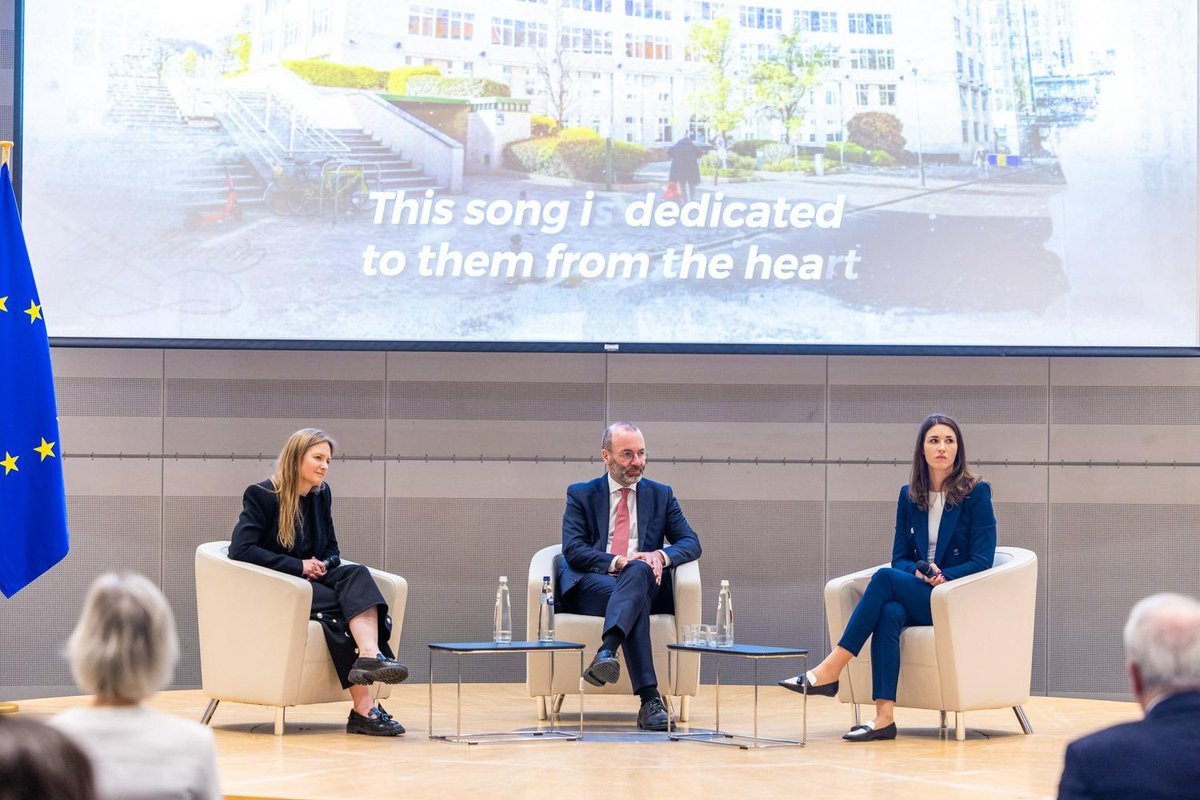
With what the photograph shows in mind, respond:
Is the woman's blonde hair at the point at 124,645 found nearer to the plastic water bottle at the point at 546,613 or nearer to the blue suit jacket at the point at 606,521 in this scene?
the plastic water bottle at the point at 546,613

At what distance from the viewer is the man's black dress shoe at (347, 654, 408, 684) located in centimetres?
512

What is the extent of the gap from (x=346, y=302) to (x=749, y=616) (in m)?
2.33

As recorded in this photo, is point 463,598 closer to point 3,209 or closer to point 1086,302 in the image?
point 3,209

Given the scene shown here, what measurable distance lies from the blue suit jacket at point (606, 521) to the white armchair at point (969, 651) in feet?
2.90

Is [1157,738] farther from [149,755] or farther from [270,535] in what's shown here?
[270,535]

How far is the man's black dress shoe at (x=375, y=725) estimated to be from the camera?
5289mm

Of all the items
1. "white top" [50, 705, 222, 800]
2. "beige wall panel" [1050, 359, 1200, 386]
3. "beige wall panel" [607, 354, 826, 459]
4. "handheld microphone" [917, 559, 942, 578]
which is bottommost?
"handheld microphone" [917, 559, 942, 578]

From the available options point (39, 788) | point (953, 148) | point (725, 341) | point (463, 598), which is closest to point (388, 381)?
point (463, 598)

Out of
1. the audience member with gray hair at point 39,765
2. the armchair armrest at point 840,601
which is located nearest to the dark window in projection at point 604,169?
the armchair armrest at point 840,601

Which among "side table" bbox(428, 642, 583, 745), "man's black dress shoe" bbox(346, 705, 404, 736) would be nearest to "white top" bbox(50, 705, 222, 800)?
"side table" bbox(428, 642, 583, 745)

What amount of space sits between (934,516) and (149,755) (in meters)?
4.08

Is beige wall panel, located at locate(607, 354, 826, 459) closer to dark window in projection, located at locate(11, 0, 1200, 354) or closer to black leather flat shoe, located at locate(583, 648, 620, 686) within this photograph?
dark window in projection, located at locate(11, 0, 1200, 354)

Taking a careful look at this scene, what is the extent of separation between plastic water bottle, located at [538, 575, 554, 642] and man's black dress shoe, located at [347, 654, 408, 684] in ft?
1.94

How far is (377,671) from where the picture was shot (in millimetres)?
5129
